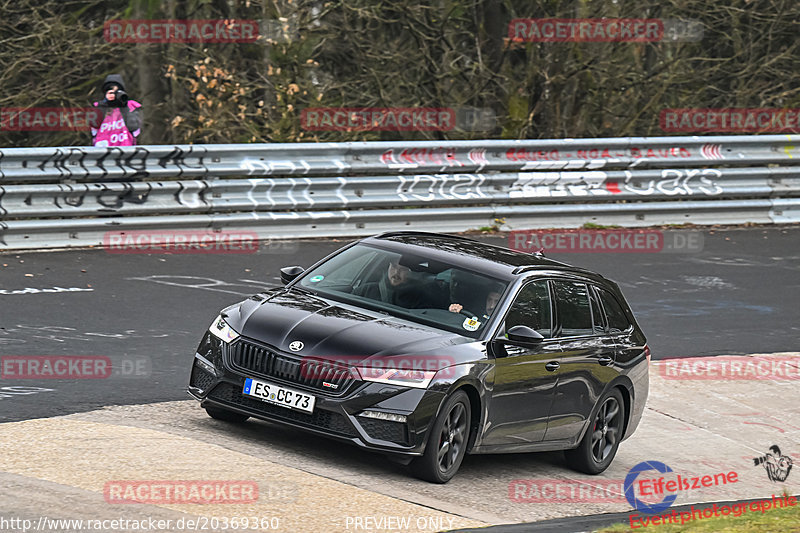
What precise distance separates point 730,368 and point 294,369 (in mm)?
6085

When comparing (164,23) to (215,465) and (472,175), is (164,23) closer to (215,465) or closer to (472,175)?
(472,175)

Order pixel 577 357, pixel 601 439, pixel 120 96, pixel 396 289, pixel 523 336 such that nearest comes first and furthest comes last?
pixel 523 336, pixel 396 289, pixel 577 357, pixel 601 439, pixel 120 96

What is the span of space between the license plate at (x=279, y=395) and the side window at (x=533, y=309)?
5.14ft

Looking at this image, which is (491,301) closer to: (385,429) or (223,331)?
(385,429)

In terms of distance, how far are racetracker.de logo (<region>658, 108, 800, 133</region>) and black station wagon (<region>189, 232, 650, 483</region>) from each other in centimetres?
1382

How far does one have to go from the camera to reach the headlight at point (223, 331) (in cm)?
824

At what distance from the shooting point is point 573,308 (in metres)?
9.35

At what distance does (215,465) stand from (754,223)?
1476cm

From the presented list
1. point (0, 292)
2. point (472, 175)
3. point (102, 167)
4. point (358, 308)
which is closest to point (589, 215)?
point (472, 175)

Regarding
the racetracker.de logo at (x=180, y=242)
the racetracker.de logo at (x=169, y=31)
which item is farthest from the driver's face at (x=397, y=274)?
the racetracker.de logo at (x=169, y=31)

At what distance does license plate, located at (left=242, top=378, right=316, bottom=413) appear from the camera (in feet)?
25.7

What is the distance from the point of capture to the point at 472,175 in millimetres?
18078

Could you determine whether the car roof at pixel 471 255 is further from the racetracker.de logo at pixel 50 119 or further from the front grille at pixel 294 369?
the racetracker.de logo at pixel 50 119

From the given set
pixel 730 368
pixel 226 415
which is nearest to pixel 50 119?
pixel 730 368
